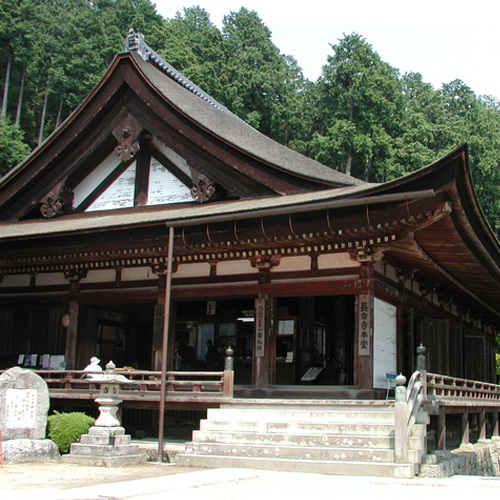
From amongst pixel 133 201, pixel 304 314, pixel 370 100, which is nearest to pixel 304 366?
pixel 304 314

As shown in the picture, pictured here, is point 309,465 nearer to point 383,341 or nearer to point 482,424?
point 383,341

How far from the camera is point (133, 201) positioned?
19062 mm

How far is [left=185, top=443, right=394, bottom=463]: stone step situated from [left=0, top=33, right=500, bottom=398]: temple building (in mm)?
2598

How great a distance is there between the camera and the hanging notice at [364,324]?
1448 centimetres

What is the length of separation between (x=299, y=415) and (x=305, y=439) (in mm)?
948

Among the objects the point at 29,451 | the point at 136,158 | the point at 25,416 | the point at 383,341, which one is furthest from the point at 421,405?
the point at 136,158

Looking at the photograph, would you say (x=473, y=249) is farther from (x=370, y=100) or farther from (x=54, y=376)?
(x=370, y=100)

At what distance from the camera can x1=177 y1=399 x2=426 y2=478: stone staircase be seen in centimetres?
1054

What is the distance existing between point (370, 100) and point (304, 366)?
34.0 m

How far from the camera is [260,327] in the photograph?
15.8 m

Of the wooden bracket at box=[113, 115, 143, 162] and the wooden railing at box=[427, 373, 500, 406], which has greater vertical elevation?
the wooden bracket at box=[113, 115, 143, 162]

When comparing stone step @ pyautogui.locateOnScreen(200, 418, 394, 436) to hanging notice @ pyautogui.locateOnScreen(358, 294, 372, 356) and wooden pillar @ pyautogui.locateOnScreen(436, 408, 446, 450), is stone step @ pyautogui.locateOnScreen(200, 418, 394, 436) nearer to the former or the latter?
wooden pillar @ pyautogui.locateOnScreen(436, 408, 446, 450)

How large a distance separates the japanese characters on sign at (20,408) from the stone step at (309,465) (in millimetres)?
3108

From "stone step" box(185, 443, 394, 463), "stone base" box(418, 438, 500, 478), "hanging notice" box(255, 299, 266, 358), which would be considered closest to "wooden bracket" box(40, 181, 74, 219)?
"hanging notice" box(255, 299, 266, 358)
